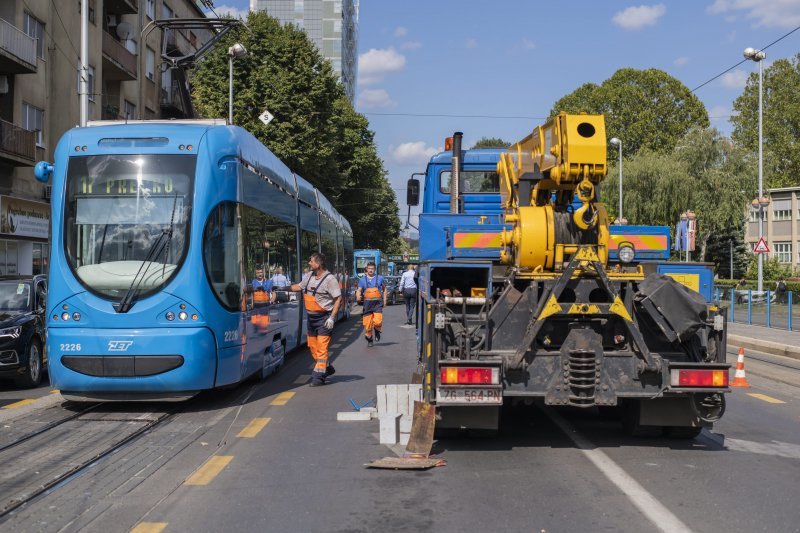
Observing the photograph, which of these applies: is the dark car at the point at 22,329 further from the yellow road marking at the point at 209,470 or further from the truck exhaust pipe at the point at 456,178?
the truck exhaust pipe at the point at 456,178

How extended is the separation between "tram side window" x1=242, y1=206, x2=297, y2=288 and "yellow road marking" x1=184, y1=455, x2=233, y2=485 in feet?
11.8

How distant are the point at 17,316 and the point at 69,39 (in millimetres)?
20283

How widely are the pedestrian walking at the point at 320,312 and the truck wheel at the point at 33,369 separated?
3920 mm

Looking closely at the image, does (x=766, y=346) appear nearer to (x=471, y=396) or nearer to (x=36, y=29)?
(x=471, y=396)

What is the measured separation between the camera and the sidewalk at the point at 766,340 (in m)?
18.5

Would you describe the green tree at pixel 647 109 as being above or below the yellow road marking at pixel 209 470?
above

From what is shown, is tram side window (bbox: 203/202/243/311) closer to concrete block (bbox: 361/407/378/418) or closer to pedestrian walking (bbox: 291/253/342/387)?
pedestrian walking (bbox: 291/253/342/387)

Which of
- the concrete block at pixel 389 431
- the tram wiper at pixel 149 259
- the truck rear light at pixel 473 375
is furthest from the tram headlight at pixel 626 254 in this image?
the tram wiper at pixel 149 259

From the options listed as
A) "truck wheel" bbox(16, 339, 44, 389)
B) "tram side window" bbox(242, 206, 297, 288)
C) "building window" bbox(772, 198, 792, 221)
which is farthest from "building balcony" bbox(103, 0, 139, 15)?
"building window" bbox(772, 198, 792, 221)

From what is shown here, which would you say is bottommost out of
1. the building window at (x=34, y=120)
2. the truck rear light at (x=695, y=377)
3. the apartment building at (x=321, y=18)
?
the truck rear light at (x=695, y=377)

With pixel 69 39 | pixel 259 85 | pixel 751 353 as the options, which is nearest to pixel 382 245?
pixel 259 85

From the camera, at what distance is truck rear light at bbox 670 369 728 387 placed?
6914mm

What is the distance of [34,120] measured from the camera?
27.0 meters

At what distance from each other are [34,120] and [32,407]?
19909 millimetres
